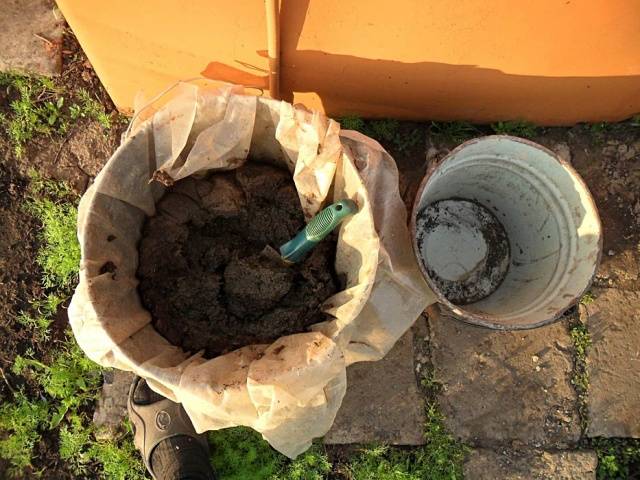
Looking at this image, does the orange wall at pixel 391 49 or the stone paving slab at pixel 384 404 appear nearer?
the orange wall at pixel 391 49

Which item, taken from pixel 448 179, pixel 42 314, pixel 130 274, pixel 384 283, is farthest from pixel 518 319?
pixel 42 314

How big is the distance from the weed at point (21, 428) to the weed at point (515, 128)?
1.97 meters

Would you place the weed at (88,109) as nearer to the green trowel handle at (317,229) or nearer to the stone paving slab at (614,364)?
the green trowel handle at (317,229)

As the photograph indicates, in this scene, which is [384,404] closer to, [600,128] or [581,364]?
[581,364]

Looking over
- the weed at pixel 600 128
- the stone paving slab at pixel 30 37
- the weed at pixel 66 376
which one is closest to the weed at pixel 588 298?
the weed at pixel 600 128

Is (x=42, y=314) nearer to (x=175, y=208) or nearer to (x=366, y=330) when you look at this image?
(x=175, y=208)

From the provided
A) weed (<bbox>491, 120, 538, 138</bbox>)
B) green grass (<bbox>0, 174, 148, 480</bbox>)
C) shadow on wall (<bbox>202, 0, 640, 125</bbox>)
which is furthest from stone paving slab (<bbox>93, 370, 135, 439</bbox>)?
weed (<bbox>491, 120, 538, 138</bbox>)

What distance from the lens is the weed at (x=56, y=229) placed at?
6.25 feet

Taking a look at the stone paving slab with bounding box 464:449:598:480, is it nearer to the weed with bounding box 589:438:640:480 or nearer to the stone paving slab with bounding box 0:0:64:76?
the weed with bounding box 589:438:640:480

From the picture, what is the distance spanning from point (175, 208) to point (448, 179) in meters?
→ 0.88

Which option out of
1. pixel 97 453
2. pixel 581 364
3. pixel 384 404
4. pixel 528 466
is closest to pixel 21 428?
pixel 97 453

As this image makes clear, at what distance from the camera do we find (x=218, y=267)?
1429 mm

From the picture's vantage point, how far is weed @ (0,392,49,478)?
184 cm

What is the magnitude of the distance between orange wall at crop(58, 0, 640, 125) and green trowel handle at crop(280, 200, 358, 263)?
0.50 meters
